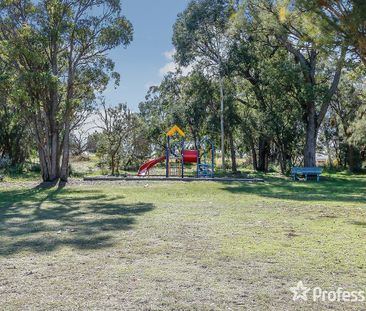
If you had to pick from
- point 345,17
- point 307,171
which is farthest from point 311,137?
point 345,17

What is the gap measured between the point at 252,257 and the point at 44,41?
43.4 feet

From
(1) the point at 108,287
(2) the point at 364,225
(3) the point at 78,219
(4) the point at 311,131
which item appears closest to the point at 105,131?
(4) the point at 311,131

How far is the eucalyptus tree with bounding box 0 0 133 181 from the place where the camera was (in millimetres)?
15141

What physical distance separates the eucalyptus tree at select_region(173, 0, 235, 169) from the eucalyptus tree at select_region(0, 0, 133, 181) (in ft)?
27.3

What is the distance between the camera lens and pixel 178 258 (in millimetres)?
4465

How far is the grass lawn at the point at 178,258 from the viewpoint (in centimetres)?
330

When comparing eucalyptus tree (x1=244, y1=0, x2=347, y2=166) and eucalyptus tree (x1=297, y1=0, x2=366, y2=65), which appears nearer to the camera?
eucalyptus tree (x1=297, y1=0, x2=366, y2=65)

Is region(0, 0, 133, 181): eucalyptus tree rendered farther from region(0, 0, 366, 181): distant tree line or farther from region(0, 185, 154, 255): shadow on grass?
region(0, 185, 154, 255): shadow on grass

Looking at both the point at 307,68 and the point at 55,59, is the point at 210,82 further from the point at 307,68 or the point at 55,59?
the point at 55,59

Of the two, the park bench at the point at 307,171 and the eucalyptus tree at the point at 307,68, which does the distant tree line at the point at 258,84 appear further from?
the park bench at the point at 307,171

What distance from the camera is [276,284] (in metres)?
3.61

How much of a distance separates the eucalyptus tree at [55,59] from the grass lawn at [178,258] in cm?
867
